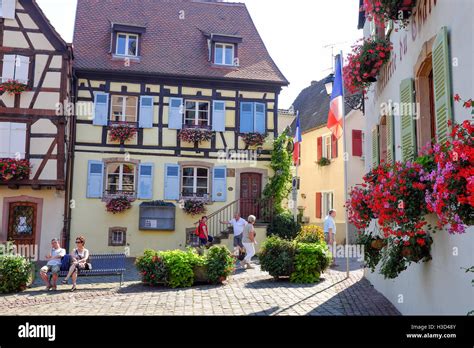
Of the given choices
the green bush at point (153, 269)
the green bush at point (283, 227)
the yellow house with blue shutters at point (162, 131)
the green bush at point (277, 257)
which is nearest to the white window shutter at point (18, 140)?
A: the yellow house with blue shutters at point (162, 131)

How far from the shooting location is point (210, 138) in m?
18.4

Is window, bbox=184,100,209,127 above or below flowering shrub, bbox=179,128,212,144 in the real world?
above

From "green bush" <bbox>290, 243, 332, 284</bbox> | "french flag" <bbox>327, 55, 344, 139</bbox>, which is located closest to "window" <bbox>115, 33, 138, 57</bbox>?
"french flag" <bbox>327, 55, 344, 139</bbox>

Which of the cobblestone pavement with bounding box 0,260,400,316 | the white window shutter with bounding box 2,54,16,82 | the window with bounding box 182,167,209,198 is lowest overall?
the cobblestone pavement with bounding box 0,260,400,316

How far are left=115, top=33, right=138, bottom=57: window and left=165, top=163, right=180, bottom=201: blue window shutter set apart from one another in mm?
4791

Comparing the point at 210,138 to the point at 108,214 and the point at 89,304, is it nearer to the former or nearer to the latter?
the point at 108,214

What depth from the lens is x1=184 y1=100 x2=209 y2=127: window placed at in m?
18.6

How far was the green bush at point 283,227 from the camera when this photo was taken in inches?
688

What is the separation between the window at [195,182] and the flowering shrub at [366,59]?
411 inches

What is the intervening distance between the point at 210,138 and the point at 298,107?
13.8 m

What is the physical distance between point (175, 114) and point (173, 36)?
4001mm

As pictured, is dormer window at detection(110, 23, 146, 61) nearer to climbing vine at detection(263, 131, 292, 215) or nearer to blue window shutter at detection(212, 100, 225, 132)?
blue window shutter at detection(212, 100, 225, 132)

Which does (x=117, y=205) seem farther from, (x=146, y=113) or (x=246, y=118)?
(x=246, y=118)
